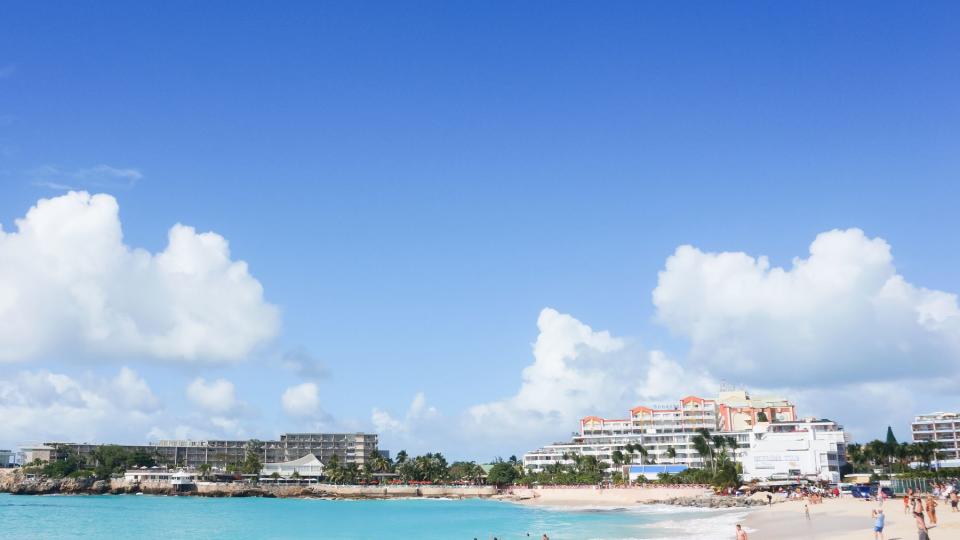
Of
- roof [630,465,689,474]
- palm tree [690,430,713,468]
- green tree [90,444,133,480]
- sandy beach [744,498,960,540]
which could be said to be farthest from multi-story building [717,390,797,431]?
green tree [90,444,133,480]

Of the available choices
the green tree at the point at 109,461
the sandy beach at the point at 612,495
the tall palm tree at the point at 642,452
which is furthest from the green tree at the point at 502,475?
the green tree at the point at 109,461

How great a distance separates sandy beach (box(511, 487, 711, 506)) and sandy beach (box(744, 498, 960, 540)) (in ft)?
101

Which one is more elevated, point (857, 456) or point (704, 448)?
point (704, 448)

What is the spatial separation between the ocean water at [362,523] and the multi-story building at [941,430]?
6906cm

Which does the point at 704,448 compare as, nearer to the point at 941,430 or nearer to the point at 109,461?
the point at 941,430

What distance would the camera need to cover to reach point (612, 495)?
107 m

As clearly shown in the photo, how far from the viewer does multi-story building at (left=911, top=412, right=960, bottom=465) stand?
130 m

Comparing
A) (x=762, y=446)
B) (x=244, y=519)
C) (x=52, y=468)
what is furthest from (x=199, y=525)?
(x=52, y=468)

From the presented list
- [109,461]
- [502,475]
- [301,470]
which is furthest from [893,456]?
[109,461]

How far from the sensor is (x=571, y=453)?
14550 cm

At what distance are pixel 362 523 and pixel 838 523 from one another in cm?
5087

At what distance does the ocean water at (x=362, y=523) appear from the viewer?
2477 inches

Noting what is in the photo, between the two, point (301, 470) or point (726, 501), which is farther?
point (301, 470)

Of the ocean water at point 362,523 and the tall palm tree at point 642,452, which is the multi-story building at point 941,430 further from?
the ocean water at point 362,523
